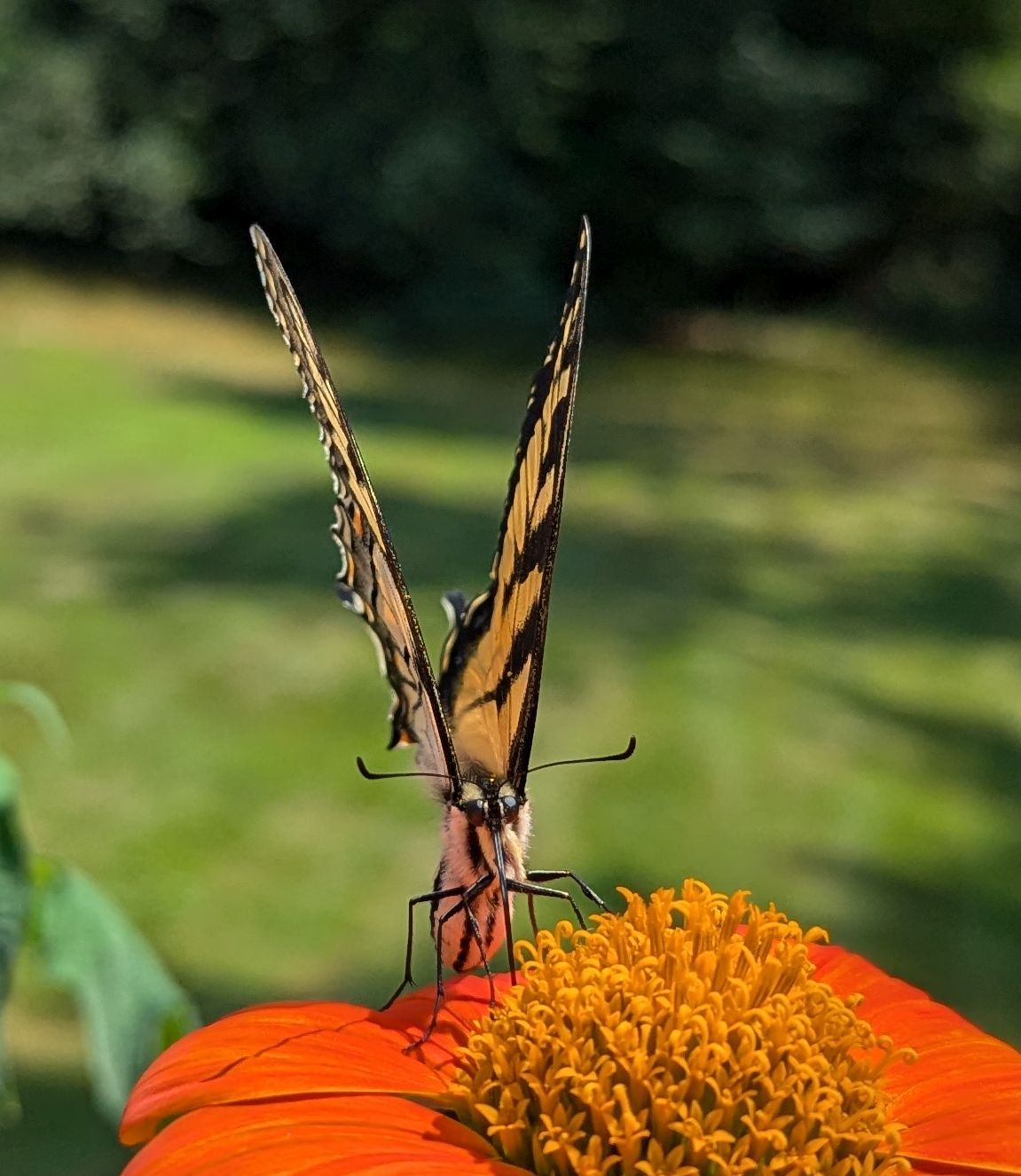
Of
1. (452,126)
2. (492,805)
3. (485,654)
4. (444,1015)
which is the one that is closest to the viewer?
(444,1015)

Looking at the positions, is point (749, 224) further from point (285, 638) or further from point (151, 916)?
point (151, 916)

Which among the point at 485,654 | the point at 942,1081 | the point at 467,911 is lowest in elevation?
the point at 942,1081

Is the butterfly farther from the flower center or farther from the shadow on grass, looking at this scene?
the shadow on grass

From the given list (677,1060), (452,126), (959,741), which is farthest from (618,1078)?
(452,126)

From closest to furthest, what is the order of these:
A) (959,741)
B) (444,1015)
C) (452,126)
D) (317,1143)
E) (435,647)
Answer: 1. (317,1143)
2. (444,1015)
3. (959,741)
4. (435,647)
5. (452,126)

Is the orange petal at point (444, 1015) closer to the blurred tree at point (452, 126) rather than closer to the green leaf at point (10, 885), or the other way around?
the green leaf at point (10, 885)

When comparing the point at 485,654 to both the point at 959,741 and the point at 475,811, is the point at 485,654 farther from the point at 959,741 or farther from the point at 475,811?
the point at 959,741

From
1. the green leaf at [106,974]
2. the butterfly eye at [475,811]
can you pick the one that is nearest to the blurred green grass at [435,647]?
the green leaf at [106,974]
